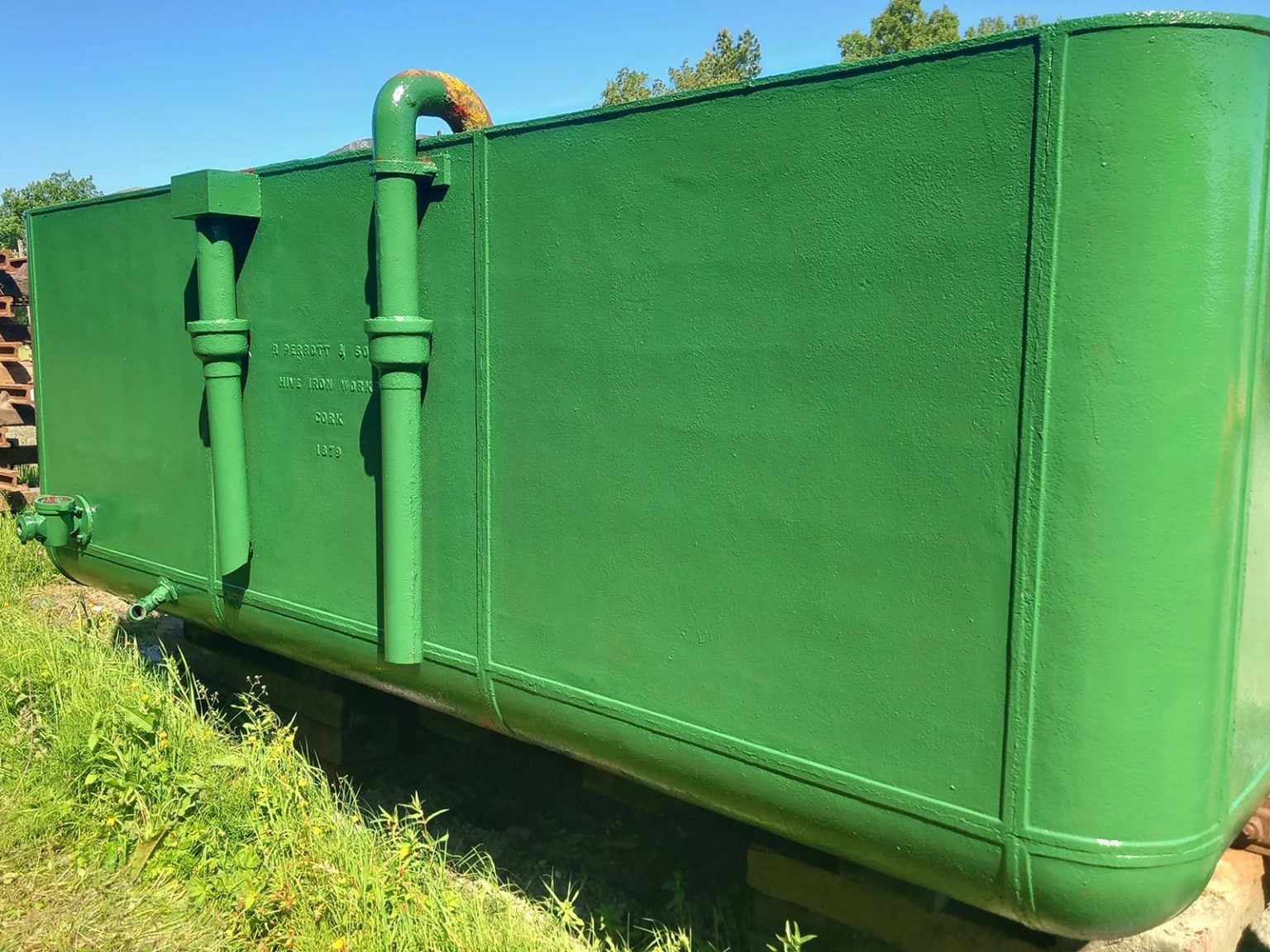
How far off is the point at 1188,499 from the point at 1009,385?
13.8 inches

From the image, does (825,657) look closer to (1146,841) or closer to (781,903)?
(1146,841)

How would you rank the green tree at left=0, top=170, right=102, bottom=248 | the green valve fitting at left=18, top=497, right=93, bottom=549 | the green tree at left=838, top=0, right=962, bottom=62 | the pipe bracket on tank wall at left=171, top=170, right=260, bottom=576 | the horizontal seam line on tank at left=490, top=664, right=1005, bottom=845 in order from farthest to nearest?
1. the green tree at left=0, top=170, right=102, bottom=248
2. the green tree at left=838, top=0, right=962, bottom=62
3. the green valve fitting at left=18, top=497, right=93, bottom=549
4. the pipe bracket on tank wall at left=171, top=170, right=260, bottom=576
5. the horizontal seam line on tank at left=490, top=664, right=1005, bottom=845

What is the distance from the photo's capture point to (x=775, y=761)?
225 cm

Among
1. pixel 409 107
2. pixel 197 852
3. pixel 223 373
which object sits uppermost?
pixel 409 107

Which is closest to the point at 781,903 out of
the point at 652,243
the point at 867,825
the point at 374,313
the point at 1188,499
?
the point at 867,825

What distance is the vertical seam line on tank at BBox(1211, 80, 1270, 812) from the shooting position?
74.4 inches

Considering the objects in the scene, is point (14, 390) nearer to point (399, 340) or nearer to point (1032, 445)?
point (399, 340)

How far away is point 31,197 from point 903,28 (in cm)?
3686

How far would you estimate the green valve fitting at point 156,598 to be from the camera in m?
3.72

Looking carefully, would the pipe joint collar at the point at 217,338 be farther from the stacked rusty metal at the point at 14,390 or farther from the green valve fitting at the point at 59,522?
the stacked rusty metal at the point at 14,390

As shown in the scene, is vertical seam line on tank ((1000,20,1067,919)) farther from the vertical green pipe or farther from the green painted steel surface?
the vertical green pipe

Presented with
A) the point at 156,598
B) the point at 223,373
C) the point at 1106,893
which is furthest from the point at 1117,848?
the point at 156,598

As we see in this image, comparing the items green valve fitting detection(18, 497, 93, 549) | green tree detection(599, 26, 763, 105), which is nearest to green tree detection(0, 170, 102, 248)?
green tree detection(599, 26, 763, 105)

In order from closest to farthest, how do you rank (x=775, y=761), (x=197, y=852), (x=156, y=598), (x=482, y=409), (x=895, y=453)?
(x=895, y=453)
(x=775, y=761)
(x=482, y=409)
(x=197, y=852)
(x=156, y=598)
